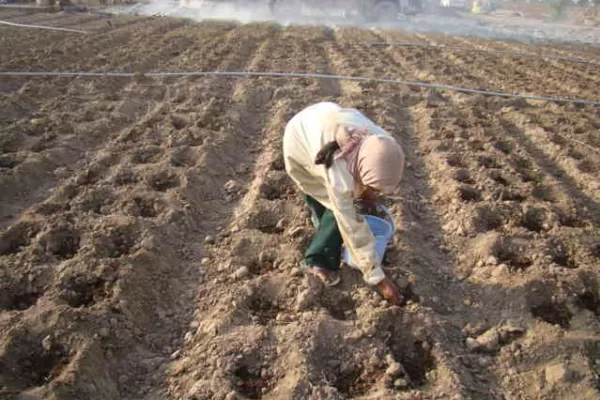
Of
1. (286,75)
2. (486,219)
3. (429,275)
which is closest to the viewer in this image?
(429,275)

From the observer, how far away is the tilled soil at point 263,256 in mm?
2539

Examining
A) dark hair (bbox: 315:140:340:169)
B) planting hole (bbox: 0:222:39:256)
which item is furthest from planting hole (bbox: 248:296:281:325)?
planting hole (bbox: 0:222:39:256)

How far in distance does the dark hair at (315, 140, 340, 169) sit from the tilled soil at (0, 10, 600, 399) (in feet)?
2.83

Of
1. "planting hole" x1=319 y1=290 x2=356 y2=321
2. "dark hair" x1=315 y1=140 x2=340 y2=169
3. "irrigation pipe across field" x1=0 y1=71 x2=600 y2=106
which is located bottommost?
"planting hole" x1=319 y1=290 x2=356 y2=321

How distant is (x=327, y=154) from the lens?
8.45 feet

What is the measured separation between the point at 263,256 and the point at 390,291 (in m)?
0.97

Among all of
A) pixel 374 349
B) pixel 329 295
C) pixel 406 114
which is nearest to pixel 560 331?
pixel 374 349

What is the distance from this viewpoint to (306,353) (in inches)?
102

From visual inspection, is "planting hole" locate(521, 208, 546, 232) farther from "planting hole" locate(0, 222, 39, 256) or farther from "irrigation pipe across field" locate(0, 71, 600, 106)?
"planting hole" locate(0, 222, 39, 256)

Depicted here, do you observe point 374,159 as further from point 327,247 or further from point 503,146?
point 503,146

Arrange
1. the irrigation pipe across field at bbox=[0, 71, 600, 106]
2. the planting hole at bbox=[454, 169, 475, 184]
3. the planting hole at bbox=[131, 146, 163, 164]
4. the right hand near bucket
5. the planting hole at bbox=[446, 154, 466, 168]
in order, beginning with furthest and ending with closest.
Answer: the irrigation pipe across field at bbox=[0, 71, 600, 106], the planting hole at bbox=[446, 154, 466, 168], the planting hole at bbox=[131, 146, 163, 164], the planting hole at bbox=[454, 169, 475, 184], the right hand near bucket

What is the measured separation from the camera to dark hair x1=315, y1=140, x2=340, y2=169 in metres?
2.58

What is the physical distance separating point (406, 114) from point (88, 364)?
16.8 ft

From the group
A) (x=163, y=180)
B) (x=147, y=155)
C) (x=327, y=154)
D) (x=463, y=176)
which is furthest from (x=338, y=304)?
(x=147, y=155)
